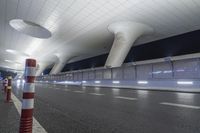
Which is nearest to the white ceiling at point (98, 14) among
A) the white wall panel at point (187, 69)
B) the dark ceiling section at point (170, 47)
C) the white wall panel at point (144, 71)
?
the dark ceiling section at point (170, 47)

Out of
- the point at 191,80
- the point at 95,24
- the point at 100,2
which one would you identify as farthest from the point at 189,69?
the point at 95,24

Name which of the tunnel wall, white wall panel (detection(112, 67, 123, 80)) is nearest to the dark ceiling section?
the tunnel wall

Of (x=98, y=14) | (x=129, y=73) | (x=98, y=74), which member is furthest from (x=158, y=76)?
(x=98, y=14)

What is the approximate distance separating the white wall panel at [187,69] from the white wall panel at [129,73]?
→ 498cm

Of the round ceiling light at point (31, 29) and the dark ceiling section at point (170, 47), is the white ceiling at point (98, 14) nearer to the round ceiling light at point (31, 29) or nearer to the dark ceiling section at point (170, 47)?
the round ceiling light at point (31, 29)

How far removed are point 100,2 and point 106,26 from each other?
24.1 ft

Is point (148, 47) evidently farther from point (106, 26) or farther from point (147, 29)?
point (106, 26)

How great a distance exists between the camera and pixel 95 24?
26906 millimetres

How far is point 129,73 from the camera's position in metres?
19.3

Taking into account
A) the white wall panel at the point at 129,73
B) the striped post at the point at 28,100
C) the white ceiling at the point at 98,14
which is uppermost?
the white ceiling at the point at 98,14

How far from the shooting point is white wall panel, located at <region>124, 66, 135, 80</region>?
18938 millimetres

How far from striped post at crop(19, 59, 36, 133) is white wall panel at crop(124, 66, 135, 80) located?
16.9m

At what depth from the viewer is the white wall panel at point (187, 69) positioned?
43.2 ft

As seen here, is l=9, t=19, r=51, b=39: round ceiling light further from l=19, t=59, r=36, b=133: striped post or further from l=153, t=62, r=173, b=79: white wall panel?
l=19, t=59, r=36, b=133: striped post
